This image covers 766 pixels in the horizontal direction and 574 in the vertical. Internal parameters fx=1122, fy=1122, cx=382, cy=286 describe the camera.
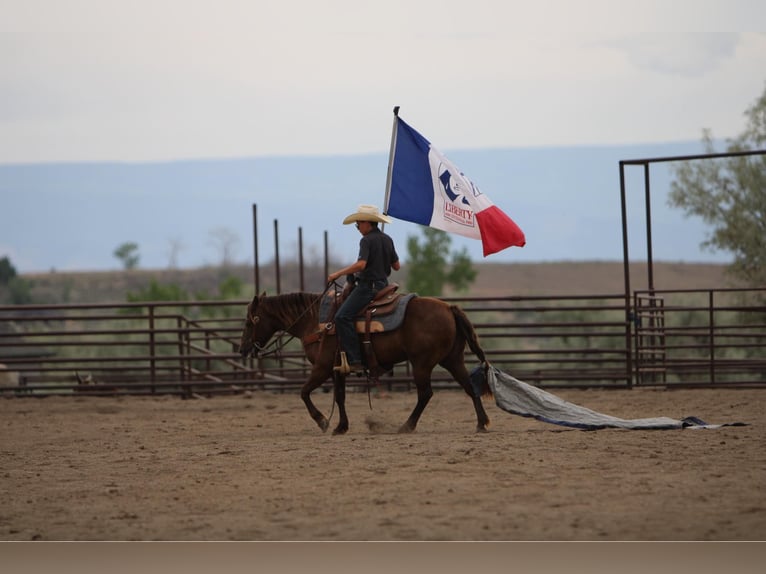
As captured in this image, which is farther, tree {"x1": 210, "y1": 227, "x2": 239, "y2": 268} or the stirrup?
tree {"x1": 210, "y1": 227, "x2": 239, "y2": 268}

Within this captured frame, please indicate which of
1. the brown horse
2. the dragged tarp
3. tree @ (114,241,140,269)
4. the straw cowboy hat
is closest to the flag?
the straw cowboy hat

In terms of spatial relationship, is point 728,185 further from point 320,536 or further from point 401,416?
point 320,536

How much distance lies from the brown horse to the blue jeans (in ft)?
0.64

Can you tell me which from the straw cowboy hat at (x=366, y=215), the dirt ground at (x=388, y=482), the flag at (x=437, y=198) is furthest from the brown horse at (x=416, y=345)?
the flag at (x=437, y=198)

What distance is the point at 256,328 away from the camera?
1099 centimetres

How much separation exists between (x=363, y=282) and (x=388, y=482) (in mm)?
2977

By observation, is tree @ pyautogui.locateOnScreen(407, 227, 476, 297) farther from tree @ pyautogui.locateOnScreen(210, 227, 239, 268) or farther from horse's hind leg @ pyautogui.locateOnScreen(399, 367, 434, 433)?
horse's hind leg @ pyautogui.locateOnScreen(399, 367, 434, 433)

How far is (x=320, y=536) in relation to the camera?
604cm

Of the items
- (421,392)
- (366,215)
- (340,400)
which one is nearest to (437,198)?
(366,215)

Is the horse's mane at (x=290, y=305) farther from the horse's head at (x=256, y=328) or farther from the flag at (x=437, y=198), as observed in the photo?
the flag at (x=437, y=198)

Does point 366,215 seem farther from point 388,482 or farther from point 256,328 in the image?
point 388,482

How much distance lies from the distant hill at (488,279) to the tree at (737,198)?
104ft

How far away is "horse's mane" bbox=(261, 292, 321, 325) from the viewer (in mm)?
10812

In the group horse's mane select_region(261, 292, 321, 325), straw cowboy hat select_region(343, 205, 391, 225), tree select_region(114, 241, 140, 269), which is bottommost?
horse's mane select_region(261, 292, 321, 325)
